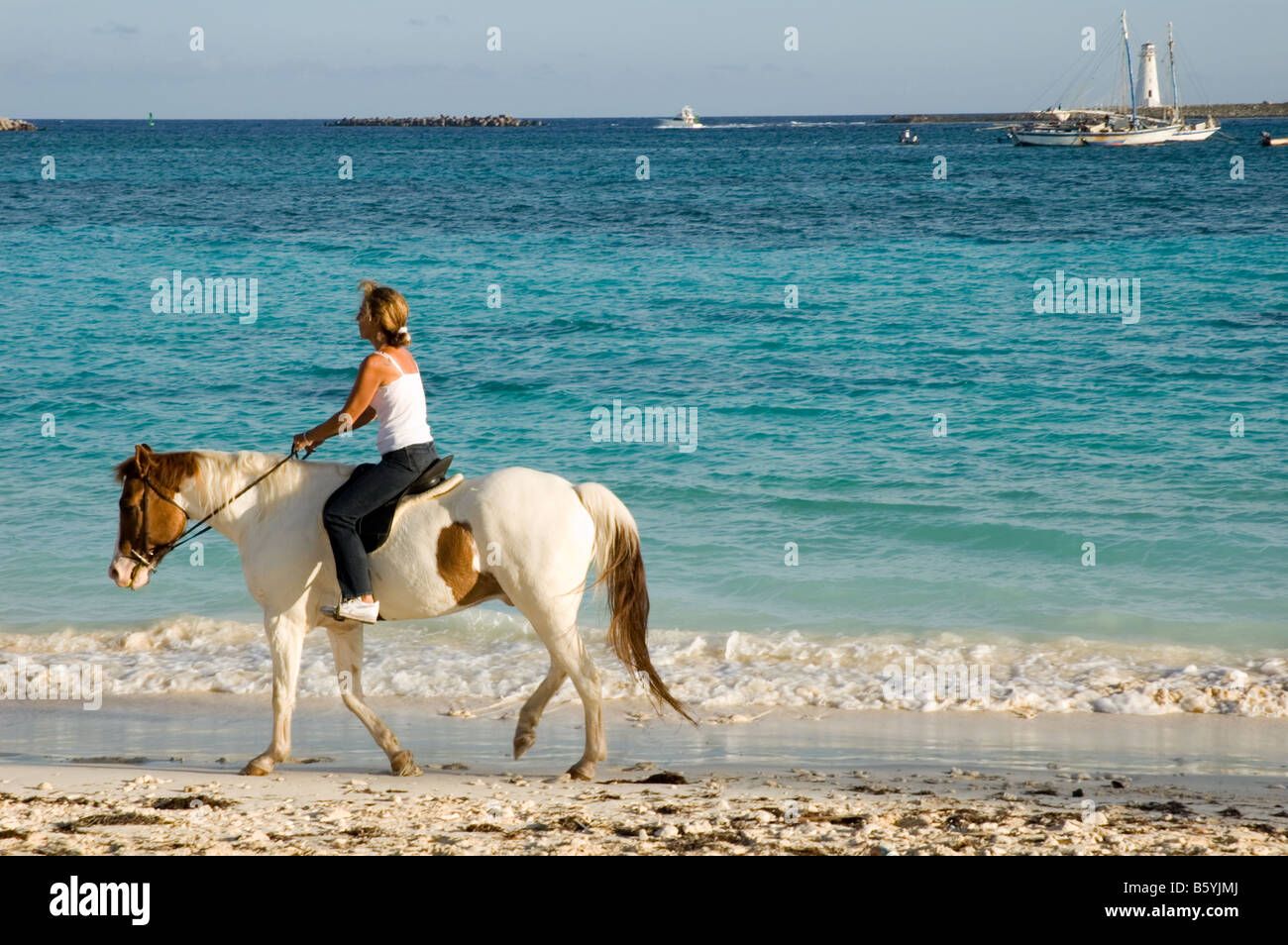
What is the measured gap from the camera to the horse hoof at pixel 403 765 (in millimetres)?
6043

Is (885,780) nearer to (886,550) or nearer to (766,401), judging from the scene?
(886,550)

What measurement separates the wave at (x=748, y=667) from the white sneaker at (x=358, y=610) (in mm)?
2090

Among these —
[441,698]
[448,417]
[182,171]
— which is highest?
[182,171]

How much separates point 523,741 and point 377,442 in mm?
1732

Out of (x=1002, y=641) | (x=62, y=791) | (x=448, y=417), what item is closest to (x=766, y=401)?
(x=448, y=417)

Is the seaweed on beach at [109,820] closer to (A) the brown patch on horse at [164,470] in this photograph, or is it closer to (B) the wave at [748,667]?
(A) the brown patch on horse at [164,470]

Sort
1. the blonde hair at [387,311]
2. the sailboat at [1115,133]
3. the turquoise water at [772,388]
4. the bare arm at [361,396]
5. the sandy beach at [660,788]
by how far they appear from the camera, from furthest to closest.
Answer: the sailboat at [1115,133]
the turquoise water at [772,388]
the blonde hair at [387,311]
the bare arm at [361,396]
the sandy beach at [660,788]

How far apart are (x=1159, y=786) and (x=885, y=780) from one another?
4.30 ft

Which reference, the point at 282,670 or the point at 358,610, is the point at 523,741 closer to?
the point at 358,610

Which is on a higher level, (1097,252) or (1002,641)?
(1097,252)

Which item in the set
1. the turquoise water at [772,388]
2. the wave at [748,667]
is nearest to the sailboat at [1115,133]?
the turquoise water at [772,388]

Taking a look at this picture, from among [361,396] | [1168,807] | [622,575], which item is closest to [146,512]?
[361,396]

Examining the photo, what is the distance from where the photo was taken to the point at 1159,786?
5828mm

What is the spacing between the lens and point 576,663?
608cm
